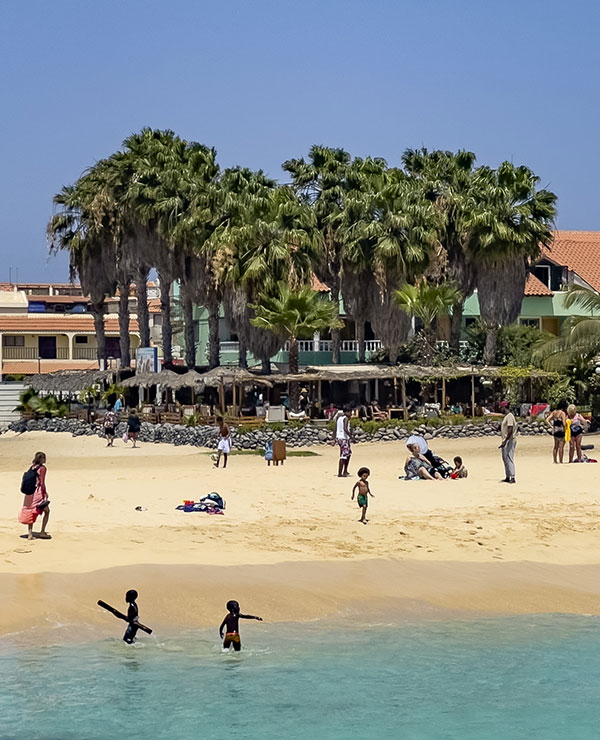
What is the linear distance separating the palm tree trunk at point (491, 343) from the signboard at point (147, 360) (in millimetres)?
13564

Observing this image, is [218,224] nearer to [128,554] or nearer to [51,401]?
[51,401]

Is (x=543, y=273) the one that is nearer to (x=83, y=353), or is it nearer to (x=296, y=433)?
(x=296, y=433)

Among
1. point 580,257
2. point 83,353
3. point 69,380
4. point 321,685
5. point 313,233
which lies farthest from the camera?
point 83,353

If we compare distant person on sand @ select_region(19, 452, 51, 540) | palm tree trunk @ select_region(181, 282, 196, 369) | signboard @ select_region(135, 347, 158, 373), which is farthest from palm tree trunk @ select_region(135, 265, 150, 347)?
distant person on sand @ select_region(19, 452, 51, 540)

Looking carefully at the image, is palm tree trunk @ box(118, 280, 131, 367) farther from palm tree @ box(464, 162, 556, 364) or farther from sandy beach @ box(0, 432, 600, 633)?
sandy beach @ box(0, 432, 600, 633)

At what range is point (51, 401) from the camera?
51.2 m

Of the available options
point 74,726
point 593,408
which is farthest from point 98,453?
point 74,726

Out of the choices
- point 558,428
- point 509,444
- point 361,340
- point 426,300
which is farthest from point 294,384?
point 509,444

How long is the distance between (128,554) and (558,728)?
784 cm

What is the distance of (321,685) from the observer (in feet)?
42.2

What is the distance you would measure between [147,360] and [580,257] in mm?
24067

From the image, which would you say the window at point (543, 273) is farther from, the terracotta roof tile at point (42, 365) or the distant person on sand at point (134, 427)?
the terracotta roof tile at point (42, 365)

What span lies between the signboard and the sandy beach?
20987mm

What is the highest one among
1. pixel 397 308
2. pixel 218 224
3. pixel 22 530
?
pixel 218 224
